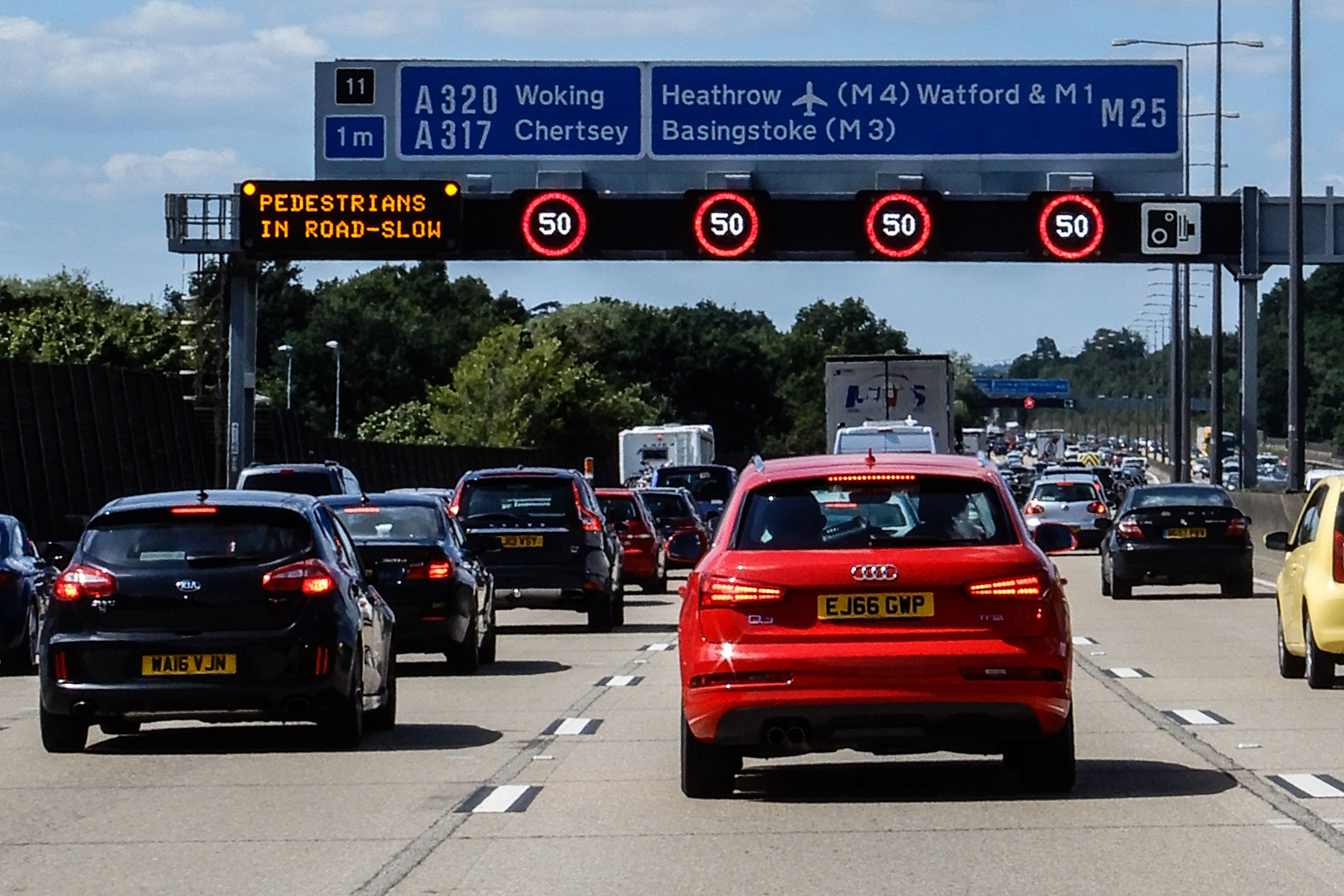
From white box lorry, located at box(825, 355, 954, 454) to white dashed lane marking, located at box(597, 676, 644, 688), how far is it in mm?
29155

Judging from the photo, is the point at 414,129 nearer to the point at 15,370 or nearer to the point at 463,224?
the point at 463,224

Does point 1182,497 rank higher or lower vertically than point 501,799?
higher

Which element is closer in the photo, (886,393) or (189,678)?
(189,678)

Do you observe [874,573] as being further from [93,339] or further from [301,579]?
[93,339]

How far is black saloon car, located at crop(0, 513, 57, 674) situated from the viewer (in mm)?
21406

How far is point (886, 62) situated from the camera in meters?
38.8

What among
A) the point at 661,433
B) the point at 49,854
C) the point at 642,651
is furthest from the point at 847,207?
the point at 661,433

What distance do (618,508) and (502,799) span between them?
23833 millimetres

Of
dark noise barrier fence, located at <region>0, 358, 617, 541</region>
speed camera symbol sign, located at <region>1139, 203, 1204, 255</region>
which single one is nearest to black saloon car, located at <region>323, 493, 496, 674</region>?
dark noise barrier fence, located at <region>0, 358, 617, 541</region>

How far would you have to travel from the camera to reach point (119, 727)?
1583 cm

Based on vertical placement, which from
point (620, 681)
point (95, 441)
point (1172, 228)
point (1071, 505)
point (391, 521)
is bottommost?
point (620, 681)

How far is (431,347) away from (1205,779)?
491 ft

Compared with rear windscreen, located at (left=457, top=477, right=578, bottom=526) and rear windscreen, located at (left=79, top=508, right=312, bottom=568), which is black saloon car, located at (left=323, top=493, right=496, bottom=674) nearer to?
rear windscreen, located at (left=457, top=477, right=578, bottom=526)

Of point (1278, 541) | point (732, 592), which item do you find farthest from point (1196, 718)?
point (732, 592)
